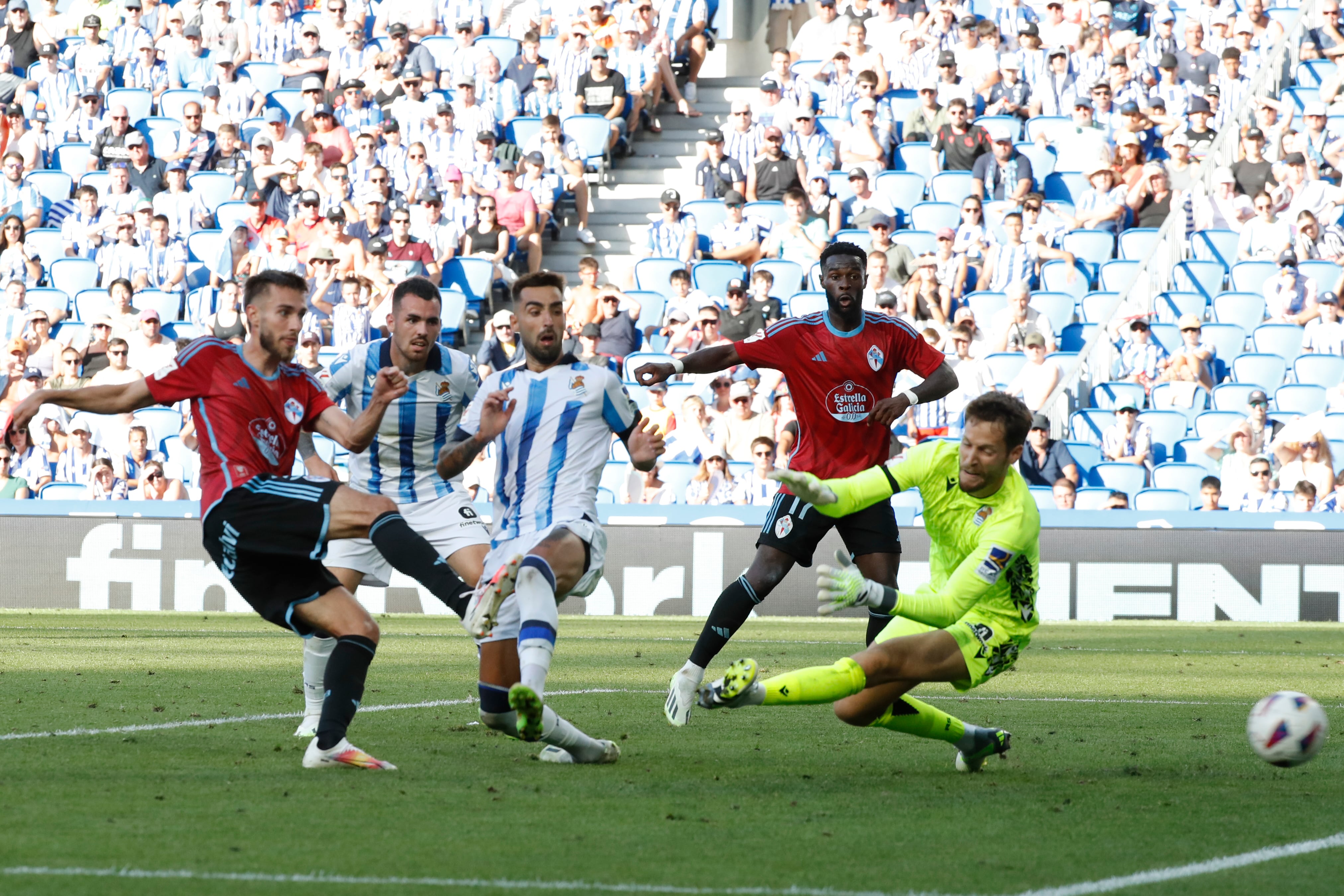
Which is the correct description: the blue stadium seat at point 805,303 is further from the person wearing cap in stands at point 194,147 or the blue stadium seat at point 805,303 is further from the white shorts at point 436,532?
the white shorts at point 436,532

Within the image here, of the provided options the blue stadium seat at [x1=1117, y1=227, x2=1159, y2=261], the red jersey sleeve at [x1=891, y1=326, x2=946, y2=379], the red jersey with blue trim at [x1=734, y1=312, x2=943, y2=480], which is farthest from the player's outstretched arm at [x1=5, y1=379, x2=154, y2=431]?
the blue stadium seat at [x1=1117, y1=227, x2=1159, y2=261]

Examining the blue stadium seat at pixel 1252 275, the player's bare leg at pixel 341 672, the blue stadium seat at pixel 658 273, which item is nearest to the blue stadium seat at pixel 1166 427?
the blue stadium seat at pixel 1252 275

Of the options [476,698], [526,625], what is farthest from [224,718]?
[526,625]

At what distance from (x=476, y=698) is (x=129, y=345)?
12.1 m

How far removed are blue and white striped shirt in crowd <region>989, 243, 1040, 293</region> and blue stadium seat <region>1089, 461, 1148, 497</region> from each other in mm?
2362

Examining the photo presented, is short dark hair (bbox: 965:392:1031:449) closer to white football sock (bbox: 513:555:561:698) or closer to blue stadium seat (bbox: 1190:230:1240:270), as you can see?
white football sock (bbox: 513:555:561:698)

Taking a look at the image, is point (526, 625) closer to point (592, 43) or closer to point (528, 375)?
point (528, 375)

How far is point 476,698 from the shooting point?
9070mm

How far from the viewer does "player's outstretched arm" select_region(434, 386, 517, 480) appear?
21.1 feet

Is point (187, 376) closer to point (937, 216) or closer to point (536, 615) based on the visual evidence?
point (536, 615)

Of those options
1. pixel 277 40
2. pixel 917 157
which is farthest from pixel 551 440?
pixel 277 40

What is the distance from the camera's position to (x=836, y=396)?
830 centimetres

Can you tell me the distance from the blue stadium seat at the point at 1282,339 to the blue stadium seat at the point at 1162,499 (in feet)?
6.48

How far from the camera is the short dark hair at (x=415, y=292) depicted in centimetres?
734
